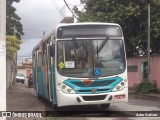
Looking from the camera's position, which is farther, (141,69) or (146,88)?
(141,69)

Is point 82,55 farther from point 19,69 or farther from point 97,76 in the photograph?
point 19,69

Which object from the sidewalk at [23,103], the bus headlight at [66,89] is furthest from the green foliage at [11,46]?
the bus headlight at [66,89]

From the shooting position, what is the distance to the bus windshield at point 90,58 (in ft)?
44.4

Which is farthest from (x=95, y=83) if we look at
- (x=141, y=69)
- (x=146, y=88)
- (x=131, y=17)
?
(x=141, y=69)

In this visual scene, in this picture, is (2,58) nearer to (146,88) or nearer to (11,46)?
(146,88)

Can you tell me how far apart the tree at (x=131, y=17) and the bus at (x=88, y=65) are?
1399 centimetres

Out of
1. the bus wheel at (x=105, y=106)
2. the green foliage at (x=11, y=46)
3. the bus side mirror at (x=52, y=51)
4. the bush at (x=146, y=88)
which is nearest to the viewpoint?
the bus side mirror at (x=52, y=51)

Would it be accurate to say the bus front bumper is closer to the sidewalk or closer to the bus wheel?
the sidewalk

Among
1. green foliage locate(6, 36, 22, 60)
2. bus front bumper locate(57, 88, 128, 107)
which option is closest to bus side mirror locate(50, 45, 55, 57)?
bus front bumper locate(57, 88, 128, 107)

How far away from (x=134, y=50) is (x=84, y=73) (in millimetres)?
18136

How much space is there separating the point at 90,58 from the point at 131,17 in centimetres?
1540

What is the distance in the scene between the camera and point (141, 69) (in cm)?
2886

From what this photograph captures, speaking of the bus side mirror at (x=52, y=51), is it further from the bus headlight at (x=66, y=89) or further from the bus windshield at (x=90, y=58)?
the bus headlight at (x=66, y=89)

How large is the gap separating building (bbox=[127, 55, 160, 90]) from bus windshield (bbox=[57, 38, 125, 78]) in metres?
12.3
